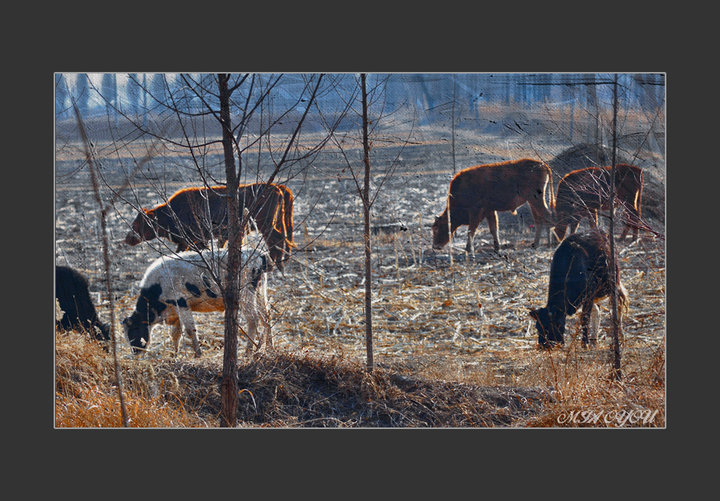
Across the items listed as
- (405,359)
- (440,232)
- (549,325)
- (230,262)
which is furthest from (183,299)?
(549,325)

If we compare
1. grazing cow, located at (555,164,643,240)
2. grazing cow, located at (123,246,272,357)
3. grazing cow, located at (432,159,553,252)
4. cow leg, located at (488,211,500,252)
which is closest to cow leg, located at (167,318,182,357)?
grazing cow, located at (123,246,272,357)

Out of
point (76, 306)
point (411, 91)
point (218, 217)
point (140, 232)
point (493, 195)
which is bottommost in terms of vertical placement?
point (76, 306)

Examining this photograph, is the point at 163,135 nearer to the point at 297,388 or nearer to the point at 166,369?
the point at 166,369

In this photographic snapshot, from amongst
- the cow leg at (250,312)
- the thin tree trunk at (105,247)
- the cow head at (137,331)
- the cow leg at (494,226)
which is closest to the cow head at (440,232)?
the cow leg at (494,226)

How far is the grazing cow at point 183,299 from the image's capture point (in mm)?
7102

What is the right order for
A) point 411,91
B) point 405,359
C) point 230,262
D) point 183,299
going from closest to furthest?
point 230,262 < point 411,91 < point 405,359 < point 183,299

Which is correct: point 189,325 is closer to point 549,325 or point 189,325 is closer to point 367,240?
point 367,240

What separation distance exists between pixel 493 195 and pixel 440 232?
1.92 feet

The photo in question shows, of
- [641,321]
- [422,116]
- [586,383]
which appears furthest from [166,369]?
[641,321]

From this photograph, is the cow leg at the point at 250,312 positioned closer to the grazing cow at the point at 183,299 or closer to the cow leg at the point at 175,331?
the grazing cow at the point at 183,299

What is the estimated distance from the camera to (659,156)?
23.0 ft

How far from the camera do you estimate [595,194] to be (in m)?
7.14

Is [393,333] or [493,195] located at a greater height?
[493,195]

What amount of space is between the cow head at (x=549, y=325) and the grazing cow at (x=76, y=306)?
387cm
